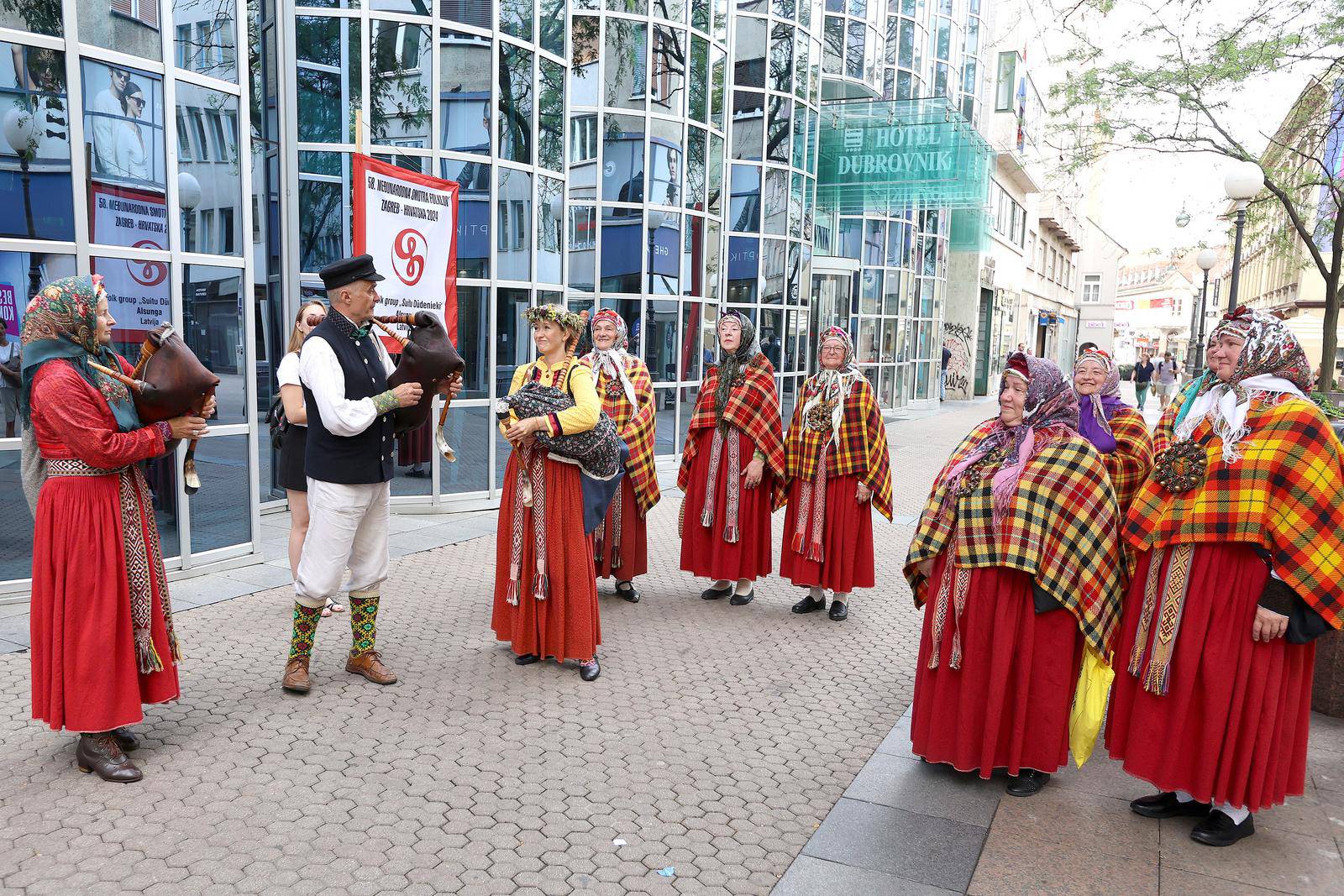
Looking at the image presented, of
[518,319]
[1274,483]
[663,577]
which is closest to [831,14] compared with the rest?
[518,319]

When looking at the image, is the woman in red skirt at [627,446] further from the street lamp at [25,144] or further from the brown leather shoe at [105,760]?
the street lamp at [25,144]

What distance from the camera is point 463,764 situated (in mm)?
3982

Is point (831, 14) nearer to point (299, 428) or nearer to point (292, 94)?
point (292, 94)

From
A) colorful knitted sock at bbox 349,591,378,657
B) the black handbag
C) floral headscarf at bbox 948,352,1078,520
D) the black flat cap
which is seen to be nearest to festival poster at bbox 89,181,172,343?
the black handbag

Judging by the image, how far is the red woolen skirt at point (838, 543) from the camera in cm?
623

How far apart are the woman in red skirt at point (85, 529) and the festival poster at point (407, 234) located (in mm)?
2752

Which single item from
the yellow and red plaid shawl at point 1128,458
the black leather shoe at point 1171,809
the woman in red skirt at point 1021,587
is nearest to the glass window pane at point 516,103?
the yellow and red plaid shawl at point 1128,458

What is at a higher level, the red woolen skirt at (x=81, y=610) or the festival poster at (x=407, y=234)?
the festival poster at (x=407, y=234)

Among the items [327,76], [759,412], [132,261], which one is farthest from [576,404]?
[327,76]

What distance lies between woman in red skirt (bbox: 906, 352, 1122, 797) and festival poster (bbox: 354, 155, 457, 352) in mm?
Result: 4356

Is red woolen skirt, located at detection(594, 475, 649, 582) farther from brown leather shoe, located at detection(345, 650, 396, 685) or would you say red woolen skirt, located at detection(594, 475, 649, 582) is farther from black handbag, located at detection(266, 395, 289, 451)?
black handbag, located at detection(266, 395, 289, 451)

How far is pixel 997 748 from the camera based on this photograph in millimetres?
3852

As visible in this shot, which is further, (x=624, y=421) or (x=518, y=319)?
(x=518, y=319)

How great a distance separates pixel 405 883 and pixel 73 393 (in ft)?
7.15
